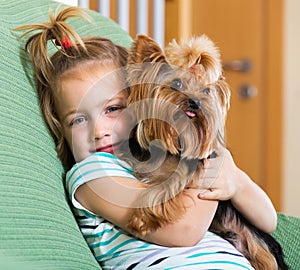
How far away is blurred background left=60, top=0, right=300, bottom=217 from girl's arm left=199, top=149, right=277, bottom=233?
2.32 metres

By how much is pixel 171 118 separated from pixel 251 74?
2.82 m

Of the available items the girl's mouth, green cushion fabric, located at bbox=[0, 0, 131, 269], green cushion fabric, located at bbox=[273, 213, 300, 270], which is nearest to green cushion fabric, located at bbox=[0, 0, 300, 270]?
green cushion fabric, located at bbox=[0, 0, 131, 269]

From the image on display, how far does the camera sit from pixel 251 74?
158 inches

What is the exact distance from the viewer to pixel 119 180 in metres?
1.32

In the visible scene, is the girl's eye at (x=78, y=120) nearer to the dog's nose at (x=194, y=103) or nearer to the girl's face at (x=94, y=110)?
the girl's face at (x=94, y=110)

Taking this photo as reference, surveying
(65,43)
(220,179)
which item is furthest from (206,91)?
(65,43)

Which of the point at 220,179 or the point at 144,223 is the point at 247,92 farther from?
the point at 144,223

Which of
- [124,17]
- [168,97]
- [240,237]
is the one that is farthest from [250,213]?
[124,17]

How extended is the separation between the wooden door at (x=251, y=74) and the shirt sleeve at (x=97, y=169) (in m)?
2.64

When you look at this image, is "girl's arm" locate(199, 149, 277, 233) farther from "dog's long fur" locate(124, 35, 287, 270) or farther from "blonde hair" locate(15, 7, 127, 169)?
"blonde hair" locate(15, 7, 127, 169)

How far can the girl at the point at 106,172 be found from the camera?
1314 mm

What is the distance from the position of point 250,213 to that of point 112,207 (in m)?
0.33

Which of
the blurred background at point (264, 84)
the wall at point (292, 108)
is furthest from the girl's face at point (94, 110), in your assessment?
the wall at point (292, 108)

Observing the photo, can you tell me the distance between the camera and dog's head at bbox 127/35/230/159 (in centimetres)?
127
